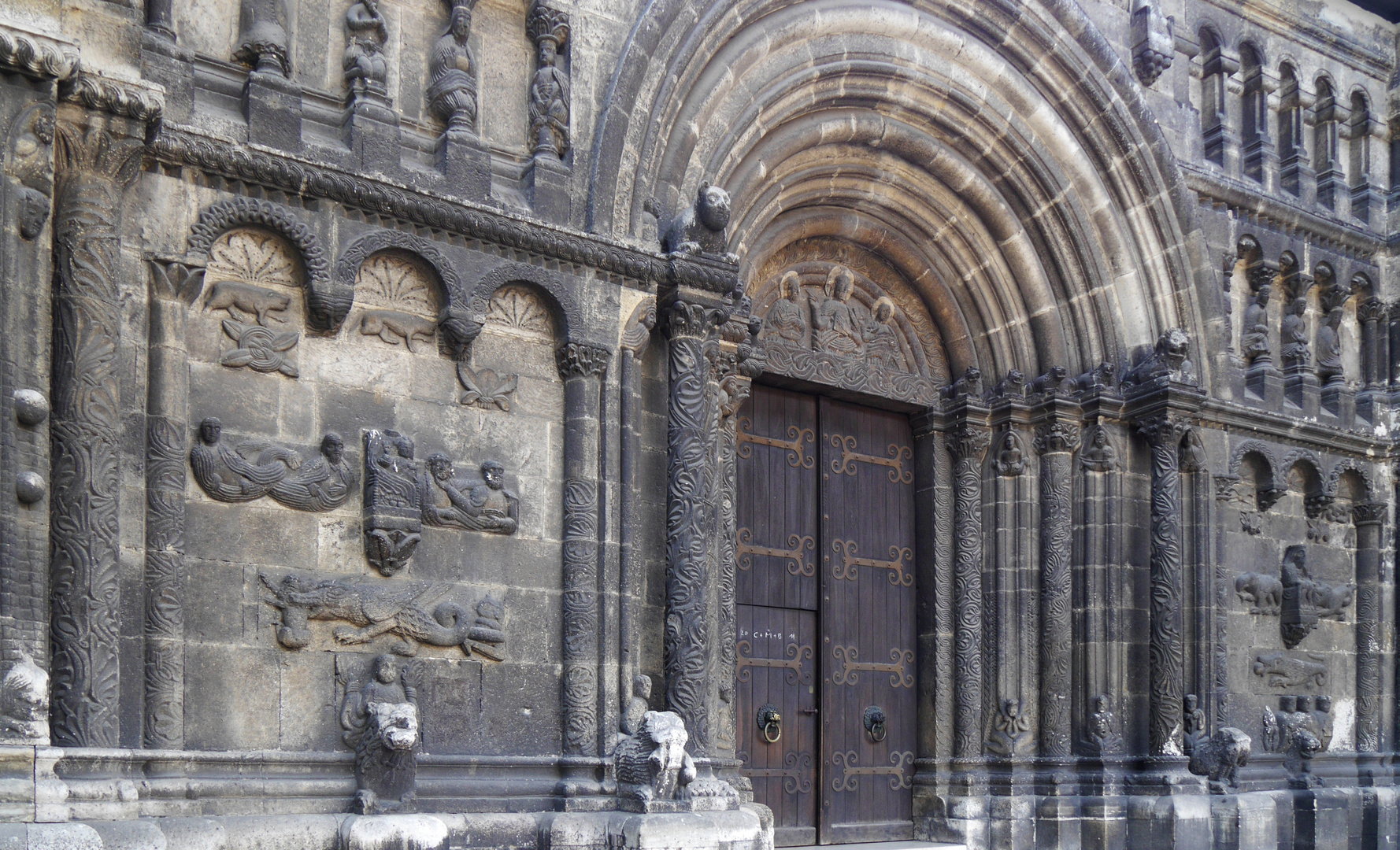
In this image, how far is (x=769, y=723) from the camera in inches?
351

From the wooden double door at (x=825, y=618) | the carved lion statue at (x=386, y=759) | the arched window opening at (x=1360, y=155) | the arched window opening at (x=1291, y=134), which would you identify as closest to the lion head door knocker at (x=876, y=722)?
the wooden double door at (x=825, y=618)

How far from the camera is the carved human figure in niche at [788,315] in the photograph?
30.8 ft

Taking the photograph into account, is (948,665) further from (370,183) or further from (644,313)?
(370,183)

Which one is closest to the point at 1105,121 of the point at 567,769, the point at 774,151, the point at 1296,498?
the point at 774,151

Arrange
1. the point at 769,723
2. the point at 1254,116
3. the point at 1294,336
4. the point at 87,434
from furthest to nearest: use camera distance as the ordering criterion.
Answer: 1. the point at 1254,116
2. the point at 1294,336
3. the point at 769,723
4. the point at 87,434

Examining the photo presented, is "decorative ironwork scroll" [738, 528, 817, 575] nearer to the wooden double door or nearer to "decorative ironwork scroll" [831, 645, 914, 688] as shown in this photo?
the wooden double door

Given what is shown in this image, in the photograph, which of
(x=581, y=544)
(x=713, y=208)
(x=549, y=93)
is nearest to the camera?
(x=581, y=544)

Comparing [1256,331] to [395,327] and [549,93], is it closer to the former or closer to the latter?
[549,93]

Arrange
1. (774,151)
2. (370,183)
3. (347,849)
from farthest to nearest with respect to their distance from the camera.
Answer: (774,151), (370,183), (347,849)

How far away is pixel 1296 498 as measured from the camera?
10.7 metres

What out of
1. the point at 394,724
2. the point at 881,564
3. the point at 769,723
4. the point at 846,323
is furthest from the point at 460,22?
the point at 881,564

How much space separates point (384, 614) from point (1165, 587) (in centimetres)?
555

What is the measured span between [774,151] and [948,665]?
12.3 ft

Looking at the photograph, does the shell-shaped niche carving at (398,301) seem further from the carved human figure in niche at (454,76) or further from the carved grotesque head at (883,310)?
the carved grotesque head at (883,310)
